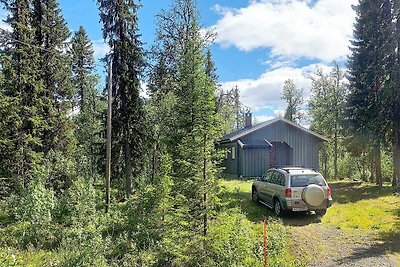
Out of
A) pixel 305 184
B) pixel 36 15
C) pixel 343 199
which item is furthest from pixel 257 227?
pixel 36 15

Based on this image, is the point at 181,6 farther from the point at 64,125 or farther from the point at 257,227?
the point at 257,227

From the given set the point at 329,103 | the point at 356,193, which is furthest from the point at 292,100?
the point at 356,193

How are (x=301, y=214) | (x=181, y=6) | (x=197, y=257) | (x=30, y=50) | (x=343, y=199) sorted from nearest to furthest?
(x=197, y=257)
(x=301, y=214)
(x=343, y=199)
(x=30, y=50)
(x=181, y=6)

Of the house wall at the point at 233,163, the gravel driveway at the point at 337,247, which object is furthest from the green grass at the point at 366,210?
the house wall at the point at 233,163

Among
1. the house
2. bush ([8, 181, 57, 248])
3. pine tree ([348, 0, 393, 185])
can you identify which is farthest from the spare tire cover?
the house

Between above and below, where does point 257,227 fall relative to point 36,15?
below

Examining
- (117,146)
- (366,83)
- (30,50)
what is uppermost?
(30,50)

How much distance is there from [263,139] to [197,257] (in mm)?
17477

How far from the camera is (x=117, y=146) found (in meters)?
18.8

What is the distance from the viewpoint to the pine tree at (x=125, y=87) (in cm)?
1881

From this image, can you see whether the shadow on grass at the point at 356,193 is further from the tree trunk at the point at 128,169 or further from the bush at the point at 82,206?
the bush at the point at 82,206

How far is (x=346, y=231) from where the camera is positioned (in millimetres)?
11531

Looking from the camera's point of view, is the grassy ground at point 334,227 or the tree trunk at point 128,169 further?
the tree trunk at point 128,169

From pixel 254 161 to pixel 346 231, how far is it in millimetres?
12811
